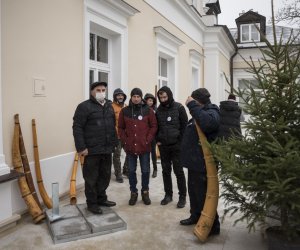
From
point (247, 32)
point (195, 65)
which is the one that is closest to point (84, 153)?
point (195, 65)

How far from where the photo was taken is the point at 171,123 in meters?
4.85

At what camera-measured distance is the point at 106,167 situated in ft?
15.1

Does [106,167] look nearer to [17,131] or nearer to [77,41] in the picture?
[17,131]

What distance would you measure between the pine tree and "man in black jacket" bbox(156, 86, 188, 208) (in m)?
1.53

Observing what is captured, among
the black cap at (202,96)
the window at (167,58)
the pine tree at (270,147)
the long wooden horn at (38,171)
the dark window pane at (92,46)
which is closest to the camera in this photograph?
the pine tree at (270,147)

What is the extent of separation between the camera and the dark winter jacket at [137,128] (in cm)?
484

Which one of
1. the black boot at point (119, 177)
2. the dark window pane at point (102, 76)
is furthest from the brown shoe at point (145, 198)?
the dark window pane at point (102, 76)

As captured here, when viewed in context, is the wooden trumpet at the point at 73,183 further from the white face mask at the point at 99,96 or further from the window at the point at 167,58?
the window at the point at 167,58

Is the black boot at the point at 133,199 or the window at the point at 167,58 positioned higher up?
the window at the point at 167,58

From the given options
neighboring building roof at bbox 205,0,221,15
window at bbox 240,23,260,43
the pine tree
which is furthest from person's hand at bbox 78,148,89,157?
window at bbox 240,23,260,43

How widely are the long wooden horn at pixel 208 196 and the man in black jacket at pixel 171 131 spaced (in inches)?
44.8

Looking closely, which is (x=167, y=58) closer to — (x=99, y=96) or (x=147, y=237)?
(x=99, y=96)

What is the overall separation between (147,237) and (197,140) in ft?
3.89

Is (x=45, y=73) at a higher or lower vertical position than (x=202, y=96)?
higher
